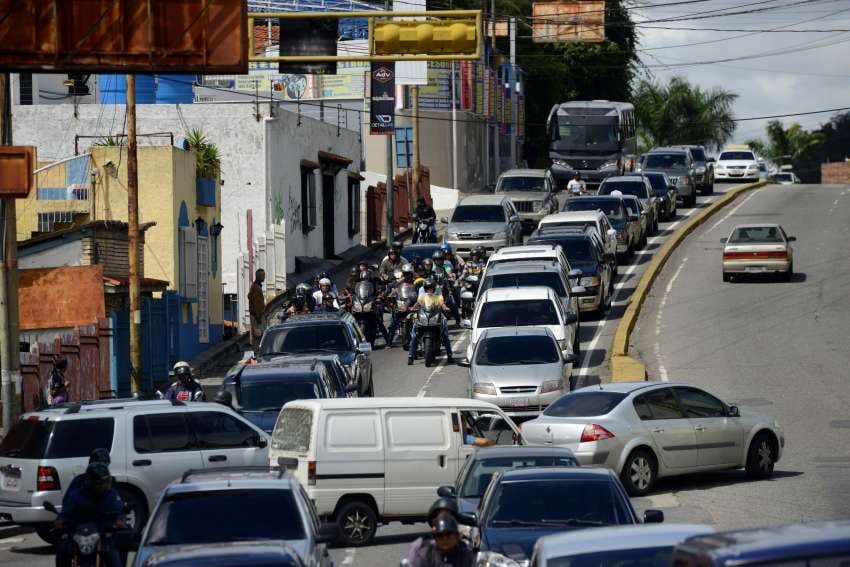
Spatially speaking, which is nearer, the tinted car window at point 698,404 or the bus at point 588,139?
the tinted car window at point 698,404

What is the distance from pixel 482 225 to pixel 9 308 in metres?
23.5

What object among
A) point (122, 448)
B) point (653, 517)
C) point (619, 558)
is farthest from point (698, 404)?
point (619, 558)

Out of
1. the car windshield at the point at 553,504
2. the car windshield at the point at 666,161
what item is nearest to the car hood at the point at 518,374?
the car windshield at the point at 553,504

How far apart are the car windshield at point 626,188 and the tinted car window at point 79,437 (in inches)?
1310

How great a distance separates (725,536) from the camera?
7992 mm

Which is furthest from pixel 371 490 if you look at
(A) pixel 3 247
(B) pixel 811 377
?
(B) pixel 811 377

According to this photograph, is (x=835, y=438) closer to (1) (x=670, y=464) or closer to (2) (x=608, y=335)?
(1) (x=670, y=464)

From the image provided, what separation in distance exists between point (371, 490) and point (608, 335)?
1747 cm

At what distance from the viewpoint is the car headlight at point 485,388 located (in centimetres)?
2538

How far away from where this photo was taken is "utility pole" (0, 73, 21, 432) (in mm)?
21703

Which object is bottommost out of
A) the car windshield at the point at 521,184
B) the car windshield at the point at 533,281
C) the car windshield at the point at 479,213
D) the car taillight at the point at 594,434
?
the car taillight at the point at 594,434

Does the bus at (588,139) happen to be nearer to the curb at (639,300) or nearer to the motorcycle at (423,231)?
the curb at (639,300)

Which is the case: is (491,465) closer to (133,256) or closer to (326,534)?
(326,534)

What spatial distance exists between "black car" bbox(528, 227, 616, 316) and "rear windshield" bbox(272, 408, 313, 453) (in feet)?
57.0
